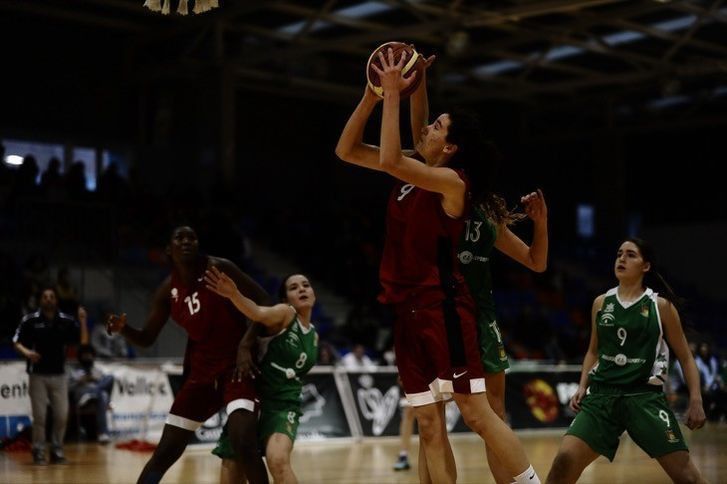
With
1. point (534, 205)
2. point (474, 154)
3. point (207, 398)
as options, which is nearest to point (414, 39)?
point (207, 398)

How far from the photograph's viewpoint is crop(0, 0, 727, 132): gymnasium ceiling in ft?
66.7

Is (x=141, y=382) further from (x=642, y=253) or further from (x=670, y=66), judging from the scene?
(x=670, y=66)

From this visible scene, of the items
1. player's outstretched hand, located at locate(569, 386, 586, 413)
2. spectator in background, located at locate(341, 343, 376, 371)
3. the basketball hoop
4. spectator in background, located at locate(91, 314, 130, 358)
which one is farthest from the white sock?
spectator in background, located at locate(91, 314, 130, 358)

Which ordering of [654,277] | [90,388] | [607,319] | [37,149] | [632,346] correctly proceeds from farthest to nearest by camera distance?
[37,149] < [90,388] < [654,277] < [607,319] < [632,346]

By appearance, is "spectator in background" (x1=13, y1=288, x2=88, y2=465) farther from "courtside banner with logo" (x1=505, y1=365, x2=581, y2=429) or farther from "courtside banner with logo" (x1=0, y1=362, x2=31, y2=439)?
"courtside banner with logo" (x1=505, y1=365, x2=581, y2=429)

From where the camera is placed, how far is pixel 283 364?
725 centimetres

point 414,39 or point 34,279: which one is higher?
point 414,39

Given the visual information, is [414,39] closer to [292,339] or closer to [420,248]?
[292,339]

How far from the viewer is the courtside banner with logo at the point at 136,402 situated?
1461 cm

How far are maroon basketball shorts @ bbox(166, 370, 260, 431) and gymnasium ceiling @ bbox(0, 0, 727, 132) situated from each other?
12912mm

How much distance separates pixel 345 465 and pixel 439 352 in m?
6.51

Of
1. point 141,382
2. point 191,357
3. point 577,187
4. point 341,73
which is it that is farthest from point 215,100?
point 191,357

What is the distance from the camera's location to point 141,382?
14.7 meters

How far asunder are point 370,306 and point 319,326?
5.25ft
